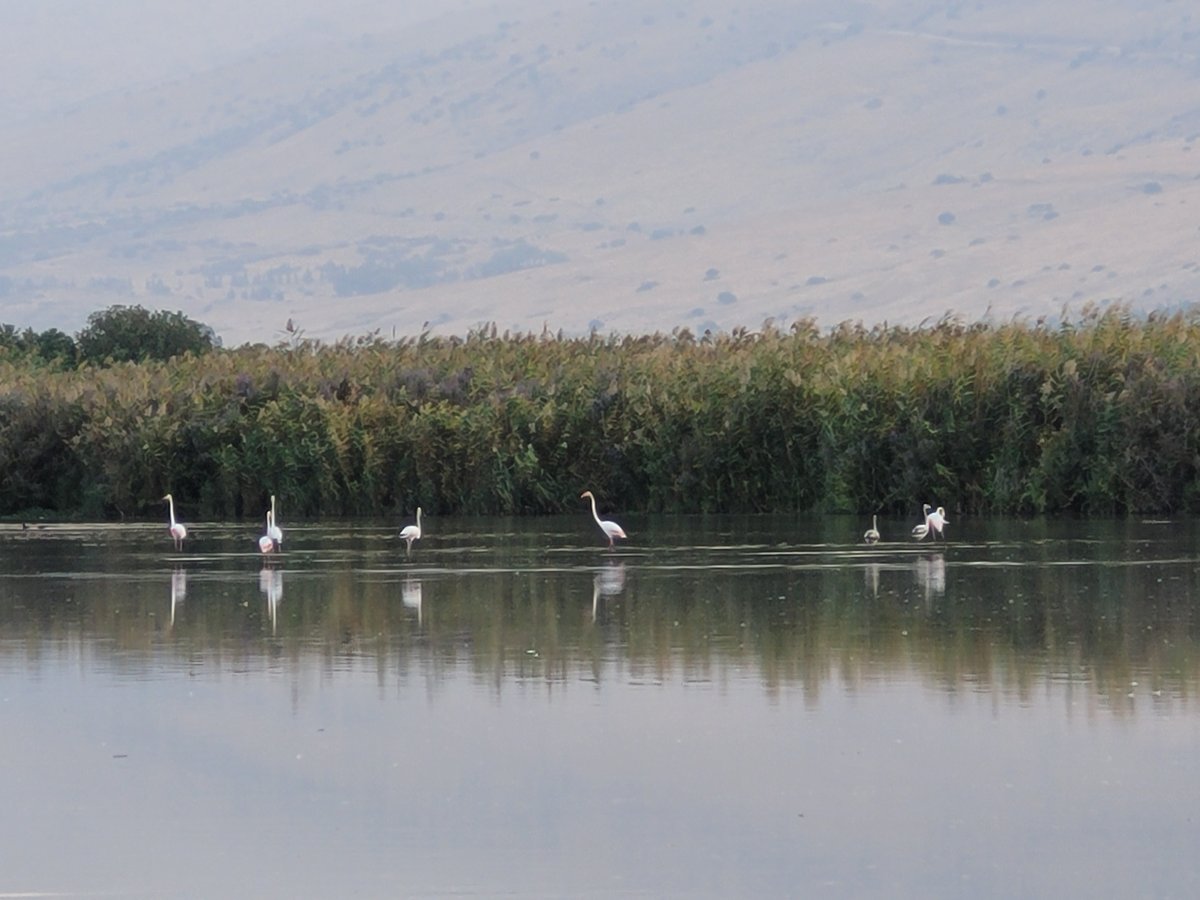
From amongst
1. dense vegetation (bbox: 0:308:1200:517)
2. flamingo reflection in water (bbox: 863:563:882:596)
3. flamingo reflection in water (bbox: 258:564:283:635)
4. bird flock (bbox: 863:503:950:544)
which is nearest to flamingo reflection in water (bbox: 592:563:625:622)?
flamingo reflection in water (bbox: 863:563:882:596)

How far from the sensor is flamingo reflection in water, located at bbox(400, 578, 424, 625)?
18345mm

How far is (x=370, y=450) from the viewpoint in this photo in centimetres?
3491

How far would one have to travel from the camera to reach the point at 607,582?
21.1m

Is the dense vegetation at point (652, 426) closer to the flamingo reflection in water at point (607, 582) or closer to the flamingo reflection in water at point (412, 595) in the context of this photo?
the flamingo reflection in water at point (607, 582)

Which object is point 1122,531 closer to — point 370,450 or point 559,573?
point 559,573

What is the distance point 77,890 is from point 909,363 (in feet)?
82.2

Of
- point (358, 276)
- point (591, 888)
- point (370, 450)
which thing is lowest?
point (591, 888)

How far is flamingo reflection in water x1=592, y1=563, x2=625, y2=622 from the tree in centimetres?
2967

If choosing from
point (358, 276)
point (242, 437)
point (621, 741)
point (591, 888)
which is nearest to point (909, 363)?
point (242, 437)

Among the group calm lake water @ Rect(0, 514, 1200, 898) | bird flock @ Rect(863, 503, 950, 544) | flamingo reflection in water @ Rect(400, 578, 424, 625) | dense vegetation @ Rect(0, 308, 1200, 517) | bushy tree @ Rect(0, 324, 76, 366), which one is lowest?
calm lake water @ Rect(0, 514, 1200, 898)

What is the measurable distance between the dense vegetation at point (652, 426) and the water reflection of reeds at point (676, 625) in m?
8.97

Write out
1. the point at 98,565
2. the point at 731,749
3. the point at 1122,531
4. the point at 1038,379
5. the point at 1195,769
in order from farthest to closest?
the point at 1038,379 → the point at 1122,531 → the point at 98,565 → the point at 731,749 → the point at 1195,769

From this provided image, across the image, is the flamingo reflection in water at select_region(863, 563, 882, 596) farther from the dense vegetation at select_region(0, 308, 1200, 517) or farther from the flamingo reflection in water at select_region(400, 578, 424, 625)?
the dense vegetation at select_region(0, 308, 1200, 517)

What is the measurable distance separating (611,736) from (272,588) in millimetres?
9615
